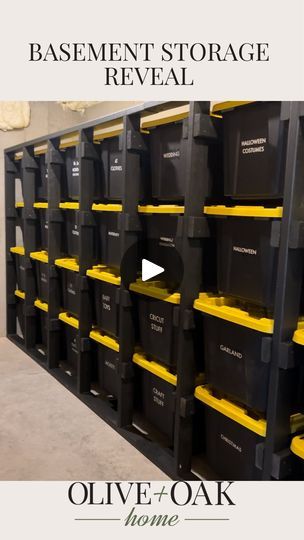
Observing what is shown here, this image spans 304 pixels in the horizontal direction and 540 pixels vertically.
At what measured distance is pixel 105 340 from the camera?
3.16 meters

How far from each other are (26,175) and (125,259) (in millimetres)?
1903

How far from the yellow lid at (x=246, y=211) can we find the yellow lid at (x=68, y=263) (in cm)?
153

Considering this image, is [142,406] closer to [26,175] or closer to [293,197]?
[293,197]

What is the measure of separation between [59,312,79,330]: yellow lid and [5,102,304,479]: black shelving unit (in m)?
0.13

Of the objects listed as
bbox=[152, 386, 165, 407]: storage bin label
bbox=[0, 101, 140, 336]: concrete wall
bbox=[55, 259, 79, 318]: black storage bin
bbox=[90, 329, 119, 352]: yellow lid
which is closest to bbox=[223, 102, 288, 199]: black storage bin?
bbox=[152, 386, 165, 407]: storage bin label

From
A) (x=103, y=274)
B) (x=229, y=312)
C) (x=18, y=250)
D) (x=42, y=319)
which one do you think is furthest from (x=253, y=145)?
(x=18, y=250)

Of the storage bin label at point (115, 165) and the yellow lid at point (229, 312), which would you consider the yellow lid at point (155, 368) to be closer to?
the yellow lid at point (229, 312)

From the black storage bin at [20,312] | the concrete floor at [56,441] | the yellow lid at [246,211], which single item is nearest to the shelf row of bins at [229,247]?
the yellow lid at [246,211]

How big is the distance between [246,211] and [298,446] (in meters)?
1.00

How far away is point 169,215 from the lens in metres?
2.50

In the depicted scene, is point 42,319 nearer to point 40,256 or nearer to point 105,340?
point 40,256

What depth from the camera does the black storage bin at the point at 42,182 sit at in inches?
165

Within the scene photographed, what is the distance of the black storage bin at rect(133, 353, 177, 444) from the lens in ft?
8.61

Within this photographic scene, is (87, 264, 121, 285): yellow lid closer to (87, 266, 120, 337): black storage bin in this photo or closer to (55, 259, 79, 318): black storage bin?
(87, 266, 120, 337): black storage bin
